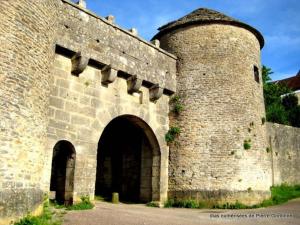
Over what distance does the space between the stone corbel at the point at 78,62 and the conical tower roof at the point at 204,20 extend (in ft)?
17.9

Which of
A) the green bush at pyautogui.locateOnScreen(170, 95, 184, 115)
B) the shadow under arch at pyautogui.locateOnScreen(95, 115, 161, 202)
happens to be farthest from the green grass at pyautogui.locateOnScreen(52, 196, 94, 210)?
the green bush at pyautogui.locateOnScreen(170, 95, 184, 115)

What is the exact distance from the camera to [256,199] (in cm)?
1362

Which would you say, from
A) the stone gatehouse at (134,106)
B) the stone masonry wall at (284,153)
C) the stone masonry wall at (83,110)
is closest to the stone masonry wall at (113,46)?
the stone gatehouse at (134,106)

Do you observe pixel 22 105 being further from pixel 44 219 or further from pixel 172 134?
pixel 172 134

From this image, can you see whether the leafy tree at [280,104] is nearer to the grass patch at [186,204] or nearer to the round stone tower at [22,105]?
the grass patch at [186,204]

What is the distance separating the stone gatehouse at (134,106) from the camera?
836 centimetres

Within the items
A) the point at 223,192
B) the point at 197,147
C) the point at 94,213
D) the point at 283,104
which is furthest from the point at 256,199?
the point at 283,104

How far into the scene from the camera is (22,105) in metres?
7.80

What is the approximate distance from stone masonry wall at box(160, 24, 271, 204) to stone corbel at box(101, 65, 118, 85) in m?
3.51

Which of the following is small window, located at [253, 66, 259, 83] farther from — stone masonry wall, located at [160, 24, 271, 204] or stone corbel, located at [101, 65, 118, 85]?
stone corbel, located at [101, 65, 118, 85]

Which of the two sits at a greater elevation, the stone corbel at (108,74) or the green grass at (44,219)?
the stone corbel at (108,74)

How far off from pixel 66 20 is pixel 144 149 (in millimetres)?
5964

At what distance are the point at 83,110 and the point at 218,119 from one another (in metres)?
5.33

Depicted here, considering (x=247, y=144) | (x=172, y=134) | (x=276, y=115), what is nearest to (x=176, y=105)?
(x=172, y=134)
